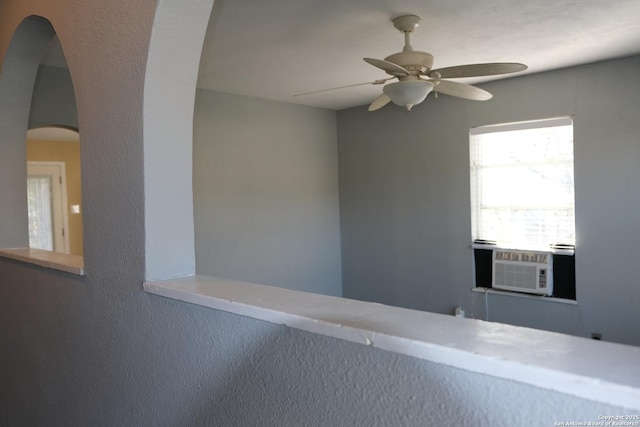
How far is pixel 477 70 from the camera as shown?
2689 millimetres

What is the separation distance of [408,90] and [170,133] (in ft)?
5.61

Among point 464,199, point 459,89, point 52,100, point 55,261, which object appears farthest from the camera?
point 464,199

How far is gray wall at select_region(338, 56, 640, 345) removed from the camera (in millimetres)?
3863

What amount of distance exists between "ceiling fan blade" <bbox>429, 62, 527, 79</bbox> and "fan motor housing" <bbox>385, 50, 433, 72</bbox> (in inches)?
2.6

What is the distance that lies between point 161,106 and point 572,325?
13.6 ft

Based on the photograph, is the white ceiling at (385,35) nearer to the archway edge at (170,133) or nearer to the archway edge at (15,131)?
the archway edge at (15,131)

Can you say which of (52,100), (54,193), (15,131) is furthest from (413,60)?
(54,193)

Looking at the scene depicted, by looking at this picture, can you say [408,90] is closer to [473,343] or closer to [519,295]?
[473,343]

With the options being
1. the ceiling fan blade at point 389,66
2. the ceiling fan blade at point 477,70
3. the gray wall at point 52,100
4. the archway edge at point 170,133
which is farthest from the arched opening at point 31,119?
the ceiling fan blade at point 477,70

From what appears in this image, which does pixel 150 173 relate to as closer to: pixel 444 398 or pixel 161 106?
pixel 161 106

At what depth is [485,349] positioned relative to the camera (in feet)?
2.24

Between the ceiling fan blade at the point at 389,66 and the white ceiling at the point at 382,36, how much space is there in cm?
32

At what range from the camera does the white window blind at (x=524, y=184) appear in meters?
→ 4.17

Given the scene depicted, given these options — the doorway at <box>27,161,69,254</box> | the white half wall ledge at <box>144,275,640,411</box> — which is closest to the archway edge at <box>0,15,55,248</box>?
the white half wall ledge at <box>144,275,640,411</box>
